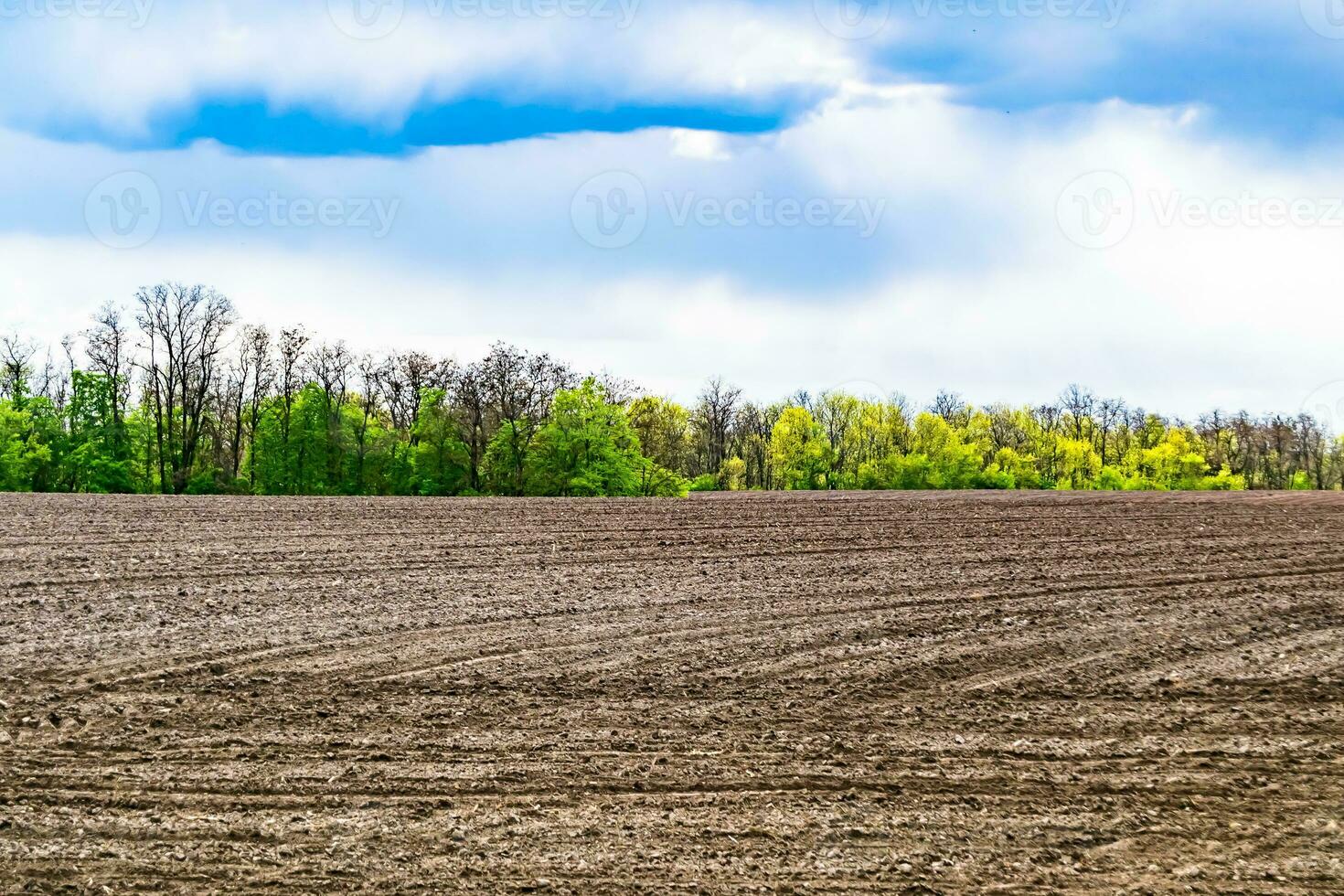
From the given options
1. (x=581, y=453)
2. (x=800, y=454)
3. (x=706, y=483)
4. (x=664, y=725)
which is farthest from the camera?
(x=800, y=454)

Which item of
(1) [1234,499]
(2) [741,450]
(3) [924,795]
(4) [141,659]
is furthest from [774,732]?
(2) [741,450]

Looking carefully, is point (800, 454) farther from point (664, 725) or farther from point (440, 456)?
point (664, 725)

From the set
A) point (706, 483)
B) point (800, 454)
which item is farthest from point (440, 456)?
point (800, 454)

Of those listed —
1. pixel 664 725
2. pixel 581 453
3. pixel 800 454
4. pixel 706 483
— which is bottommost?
pixel 664 725

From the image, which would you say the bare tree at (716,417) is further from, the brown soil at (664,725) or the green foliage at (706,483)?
the brown soil at (664,725)

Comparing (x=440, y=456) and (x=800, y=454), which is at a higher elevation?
(x=800, y=454)

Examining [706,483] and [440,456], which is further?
[706,483]

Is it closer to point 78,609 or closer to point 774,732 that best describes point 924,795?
point 774,732

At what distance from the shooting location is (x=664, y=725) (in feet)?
26.6

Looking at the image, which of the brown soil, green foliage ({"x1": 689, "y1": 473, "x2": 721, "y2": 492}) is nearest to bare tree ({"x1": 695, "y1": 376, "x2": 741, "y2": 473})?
green foliage ({"x1": 689, "y1": 473, "x2": 721, "y2": 492})

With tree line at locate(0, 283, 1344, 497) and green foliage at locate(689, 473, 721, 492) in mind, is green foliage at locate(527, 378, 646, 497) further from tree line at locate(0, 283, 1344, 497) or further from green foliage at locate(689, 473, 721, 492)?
green foliage at locate(689, 473, 721, 492)

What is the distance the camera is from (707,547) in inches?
766

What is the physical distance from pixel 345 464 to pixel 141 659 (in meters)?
50.4

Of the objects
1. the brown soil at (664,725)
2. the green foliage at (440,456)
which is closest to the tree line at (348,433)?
the green foliage at (440,456)
